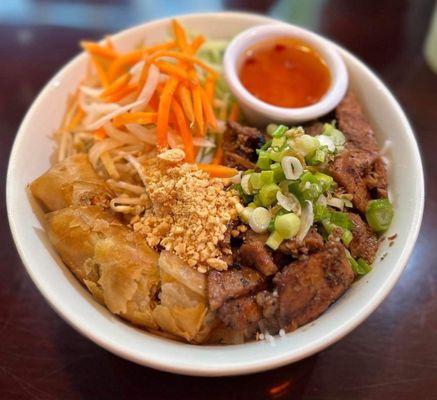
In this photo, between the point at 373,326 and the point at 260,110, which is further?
the point at 260,110

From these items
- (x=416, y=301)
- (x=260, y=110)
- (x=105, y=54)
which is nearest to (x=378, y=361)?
(x=416, y=301)

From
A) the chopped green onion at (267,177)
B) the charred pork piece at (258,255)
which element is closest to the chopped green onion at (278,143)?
the chopped green onion at (267,177)

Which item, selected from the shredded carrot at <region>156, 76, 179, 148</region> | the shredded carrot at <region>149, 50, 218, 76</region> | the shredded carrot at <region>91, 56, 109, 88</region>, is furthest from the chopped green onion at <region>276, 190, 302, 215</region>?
the shredded carrot at <region>91, 56, 109, 88</region>

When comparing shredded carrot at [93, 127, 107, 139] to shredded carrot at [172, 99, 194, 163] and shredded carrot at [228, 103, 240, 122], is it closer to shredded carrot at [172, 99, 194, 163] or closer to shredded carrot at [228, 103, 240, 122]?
shredded carrot at [172, 99, 194, 163]

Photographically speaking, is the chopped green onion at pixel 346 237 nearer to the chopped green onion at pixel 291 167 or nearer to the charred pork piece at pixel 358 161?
the charred pork piece at pixel 358 161

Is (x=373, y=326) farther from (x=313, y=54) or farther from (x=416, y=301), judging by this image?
(x=313, y=54)

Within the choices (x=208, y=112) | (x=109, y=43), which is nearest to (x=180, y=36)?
(x=109, y=43)
